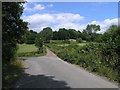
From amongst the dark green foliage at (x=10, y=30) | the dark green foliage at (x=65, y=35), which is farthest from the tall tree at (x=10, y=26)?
the dark green foliage at (x=65, y=35)

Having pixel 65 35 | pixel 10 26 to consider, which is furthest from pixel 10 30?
pixel 65 35

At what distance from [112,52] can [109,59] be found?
72 centimetres

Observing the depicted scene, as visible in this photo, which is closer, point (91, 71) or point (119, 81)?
point (119, 81)

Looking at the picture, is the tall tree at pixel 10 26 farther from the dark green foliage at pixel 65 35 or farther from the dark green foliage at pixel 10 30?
the dark green foliage at pixel 65 35

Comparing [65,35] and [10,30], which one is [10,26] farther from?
[65,35]

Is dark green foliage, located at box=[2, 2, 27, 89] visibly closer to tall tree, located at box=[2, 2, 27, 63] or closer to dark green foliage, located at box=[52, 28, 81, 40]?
tall tree, located at box=[2, 2, 27, 63]

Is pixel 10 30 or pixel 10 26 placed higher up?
pixel 10 26

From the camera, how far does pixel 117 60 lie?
74.4 ft

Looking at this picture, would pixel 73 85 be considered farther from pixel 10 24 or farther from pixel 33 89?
pixel 10 24

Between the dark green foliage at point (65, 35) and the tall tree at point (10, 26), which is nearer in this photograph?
the tall tree at point (10, 26)

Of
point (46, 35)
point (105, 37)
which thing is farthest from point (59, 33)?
point (105, 37)

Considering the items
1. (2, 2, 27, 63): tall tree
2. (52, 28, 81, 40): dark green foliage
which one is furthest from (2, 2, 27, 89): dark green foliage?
(52, 28, 81, 40): dark green foliage

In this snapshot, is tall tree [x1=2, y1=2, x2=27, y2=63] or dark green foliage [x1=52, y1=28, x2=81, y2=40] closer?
tall tree [x1=2, y1=2, x2=27, y2=63]

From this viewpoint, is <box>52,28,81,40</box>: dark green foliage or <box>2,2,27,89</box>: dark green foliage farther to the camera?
<box>52,28,81,40</box>: dark green foliage
